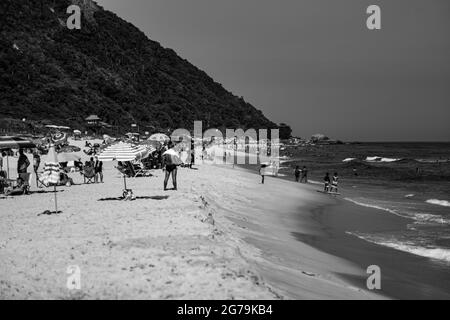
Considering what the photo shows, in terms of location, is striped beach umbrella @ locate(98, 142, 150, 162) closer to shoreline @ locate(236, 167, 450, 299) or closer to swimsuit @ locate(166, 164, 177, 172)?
swimsuit @ locate(166, 164, 177, 172)

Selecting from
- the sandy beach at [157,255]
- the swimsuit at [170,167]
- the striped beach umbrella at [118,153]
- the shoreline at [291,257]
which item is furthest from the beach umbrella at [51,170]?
the shoreline at [291,257]

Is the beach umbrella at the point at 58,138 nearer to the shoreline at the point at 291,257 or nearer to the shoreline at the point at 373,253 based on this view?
the shoreline at the point at 291,257

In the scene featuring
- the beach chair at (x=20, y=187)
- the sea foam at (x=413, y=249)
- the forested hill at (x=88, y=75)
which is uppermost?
the forested hill at (x=88, y=75)

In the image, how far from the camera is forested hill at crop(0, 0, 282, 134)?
65.1m

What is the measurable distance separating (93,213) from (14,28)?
83078mm

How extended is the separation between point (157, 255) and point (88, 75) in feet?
273

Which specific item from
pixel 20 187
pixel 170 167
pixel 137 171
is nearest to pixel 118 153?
pixel 170 167

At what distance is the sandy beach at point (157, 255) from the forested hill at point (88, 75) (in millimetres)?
47063

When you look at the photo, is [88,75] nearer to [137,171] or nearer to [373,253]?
[137,171]

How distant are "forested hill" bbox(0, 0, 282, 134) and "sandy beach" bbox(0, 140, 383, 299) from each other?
4706 cm

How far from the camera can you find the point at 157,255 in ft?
22.9

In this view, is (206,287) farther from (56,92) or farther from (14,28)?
(14,28)

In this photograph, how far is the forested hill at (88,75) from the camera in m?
65.1
